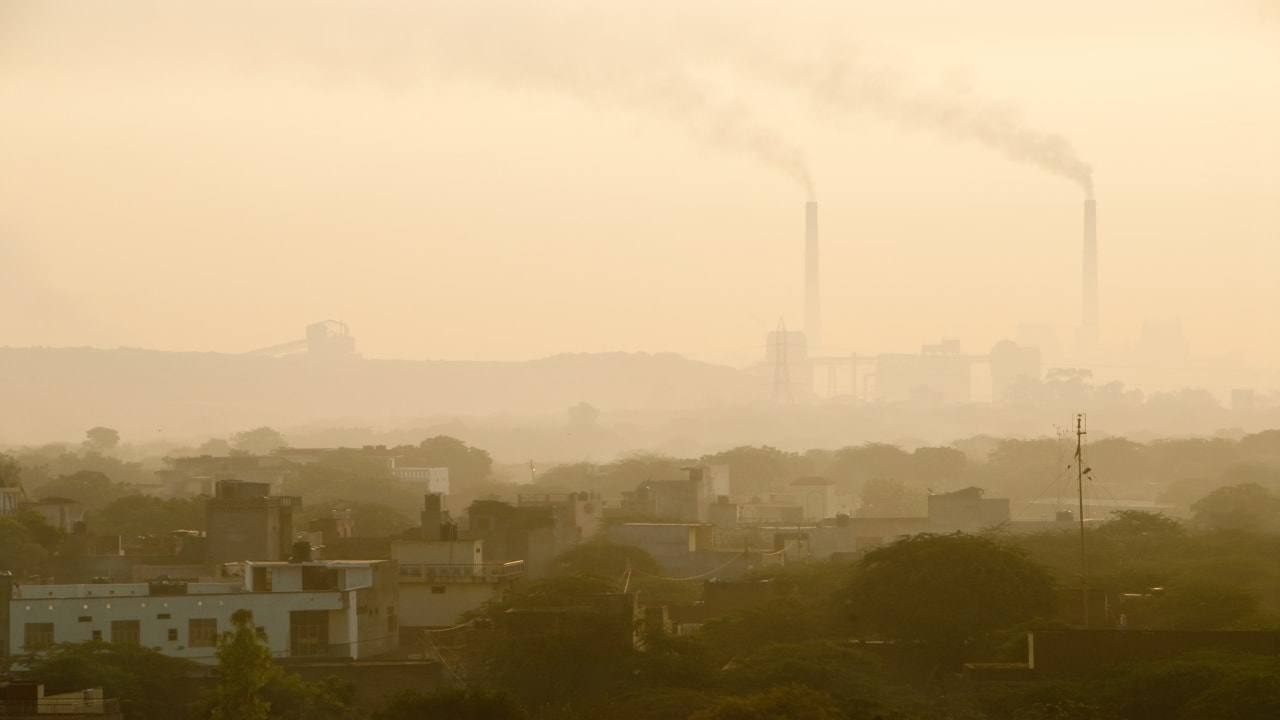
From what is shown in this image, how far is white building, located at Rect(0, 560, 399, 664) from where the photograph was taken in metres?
36.8

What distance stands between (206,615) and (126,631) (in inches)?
51.3

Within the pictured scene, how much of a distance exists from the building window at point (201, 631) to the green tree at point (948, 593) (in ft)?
35.4

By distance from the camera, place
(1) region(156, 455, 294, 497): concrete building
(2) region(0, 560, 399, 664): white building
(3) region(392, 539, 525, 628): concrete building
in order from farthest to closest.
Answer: (1) region(156, 455, 294, 497): concrete building < (3) region(392, 539, 525, 628): concrete building < (2) region(0, 560, 399, 664): white building

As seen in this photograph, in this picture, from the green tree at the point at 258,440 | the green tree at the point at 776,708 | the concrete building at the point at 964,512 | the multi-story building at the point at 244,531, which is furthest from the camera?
the green tree at the point at 258,440

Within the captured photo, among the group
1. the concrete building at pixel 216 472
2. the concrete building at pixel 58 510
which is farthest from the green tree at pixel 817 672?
the concrete building at pixel 216 472

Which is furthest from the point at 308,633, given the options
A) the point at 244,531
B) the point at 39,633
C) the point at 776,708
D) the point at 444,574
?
the point at 776,708

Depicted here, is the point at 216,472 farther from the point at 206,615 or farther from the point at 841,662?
the point at 841,662

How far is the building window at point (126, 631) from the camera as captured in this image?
3700 centimetres

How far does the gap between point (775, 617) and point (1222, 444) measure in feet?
335

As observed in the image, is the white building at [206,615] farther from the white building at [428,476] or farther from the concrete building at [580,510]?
the white building at [428,476]

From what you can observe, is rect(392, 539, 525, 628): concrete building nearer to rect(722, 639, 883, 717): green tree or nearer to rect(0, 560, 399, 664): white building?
rect(0, 560, 399, 664): white building

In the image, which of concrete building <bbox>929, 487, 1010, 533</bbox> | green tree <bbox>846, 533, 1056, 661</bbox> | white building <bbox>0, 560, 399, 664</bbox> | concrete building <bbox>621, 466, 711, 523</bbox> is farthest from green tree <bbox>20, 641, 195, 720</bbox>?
concrete building <bbox>929, 487, 1010, 533</bbox>

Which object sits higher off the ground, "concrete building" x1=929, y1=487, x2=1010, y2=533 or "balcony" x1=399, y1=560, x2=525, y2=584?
"concrete building" x1=929, y1=487, x2=1010, y2=533

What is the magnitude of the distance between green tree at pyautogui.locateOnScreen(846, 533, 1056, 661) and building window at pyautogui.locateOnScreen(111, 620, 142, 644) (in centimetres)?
1197
